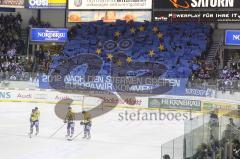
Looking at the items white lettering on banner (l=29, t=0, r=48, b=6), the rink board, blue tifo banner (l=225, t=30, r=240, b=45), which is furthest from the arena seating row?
the rink board

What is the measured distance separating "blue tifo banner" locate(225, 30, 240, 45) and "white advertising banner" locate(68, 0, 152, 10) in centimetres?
525

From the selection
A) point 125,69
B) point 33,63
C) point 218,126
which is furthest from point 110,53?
point 218,126

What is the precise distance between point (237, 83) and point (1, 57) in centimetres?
2043

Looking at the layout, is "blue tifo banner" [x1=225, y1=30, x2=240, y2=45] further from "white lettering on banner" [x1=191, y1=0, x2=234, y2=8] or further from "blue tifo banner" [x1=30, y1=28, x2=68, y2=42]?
"blue tifo banner" [x1=30, y1=28, x2=68, y2=42]

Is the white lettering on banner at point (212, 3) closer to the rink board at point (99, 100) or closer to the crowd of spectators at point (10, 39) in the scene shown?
the rink board at point (99, 100)

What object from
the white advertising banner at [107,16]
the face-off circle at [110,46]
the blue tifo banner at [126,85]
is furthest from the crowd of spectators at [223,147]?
the face-off circle at [110,46]

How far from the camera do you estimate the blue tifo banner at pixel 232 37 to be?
3459 centimetres

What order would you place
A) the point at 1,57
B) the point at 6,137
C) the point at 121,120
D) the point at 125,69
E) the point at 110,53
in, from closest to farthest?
1. the point at 6,137
2. the point at 121,120
3. the point at 125,69
4. the point at 110,53
5. the point at 1,57

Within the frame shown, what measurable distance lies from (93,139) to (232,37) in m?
17.3

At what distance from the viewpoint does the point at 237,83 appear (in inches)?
998

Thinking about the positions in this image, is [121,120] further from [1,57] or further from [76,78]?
[1,57]

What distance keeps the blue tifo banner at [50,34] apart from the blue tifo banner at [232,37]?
12.0m

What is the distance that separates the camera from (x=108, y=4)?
119 ft

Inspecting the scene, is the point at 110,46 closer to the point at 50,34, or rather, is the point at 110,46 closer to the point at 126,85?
the point at 50,34
